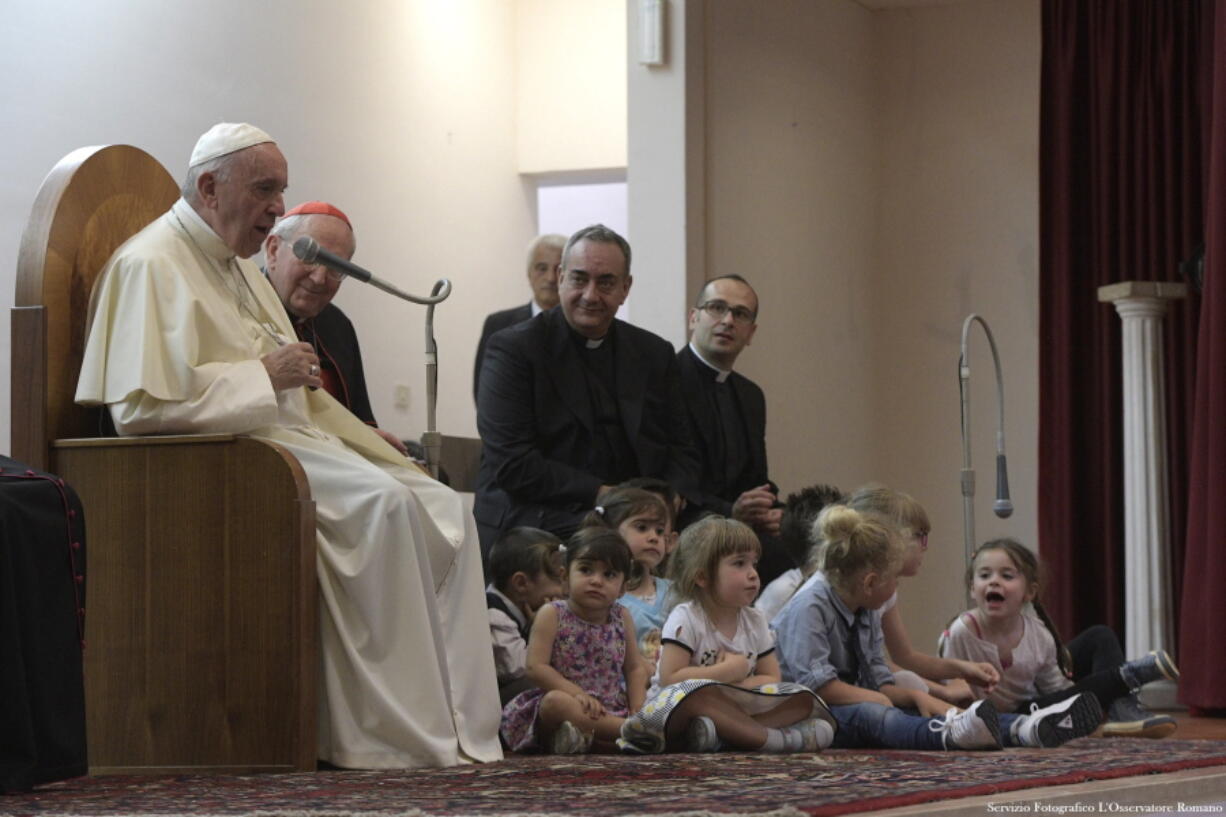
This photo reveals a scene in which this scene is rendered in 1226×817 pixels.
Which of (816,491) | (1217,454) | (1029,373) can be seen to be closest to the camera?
(816,491)

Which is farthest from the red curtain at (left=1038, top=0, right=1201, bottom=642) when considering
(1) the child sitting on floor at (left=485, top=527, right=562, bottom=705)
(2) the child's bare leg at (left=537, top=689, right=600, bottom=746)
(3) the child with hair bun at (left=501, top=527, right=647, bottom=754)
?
(2) the child's bare leg at (left=537, top=689, right=600, bottom=746)

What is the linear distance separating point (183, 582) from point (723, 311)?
2956 mm

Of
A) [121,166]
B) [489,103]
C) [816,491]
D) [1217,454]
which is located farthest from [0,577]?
[489,103]

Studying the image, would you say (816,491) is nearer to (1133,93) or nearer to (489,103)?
(1133,93)

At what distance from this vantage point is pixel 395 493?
388 cm

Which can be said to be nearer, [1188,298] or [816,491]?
[816,491]

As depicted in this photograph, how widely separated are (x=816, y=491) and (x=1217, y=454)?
5.06ft

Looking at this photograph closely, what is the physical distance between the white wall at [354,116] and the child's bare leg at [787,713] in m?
3.84

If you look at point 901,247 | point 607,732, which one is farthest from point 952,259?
point 607,732

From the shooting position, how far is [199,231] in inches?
164

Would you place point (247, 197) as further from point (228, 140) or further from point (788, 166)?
point (788, 166)

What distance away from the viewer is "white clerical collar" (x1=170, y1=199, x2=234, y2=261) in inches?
164

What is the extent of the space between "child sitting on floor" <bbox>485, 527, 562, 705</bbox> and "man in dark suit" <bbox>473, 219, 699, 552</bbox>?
1.42 ft

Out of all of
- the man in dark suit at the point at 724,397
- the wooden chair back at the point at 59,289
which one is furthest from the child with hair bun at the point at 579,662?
the man in dark suit at the point at 724,397
